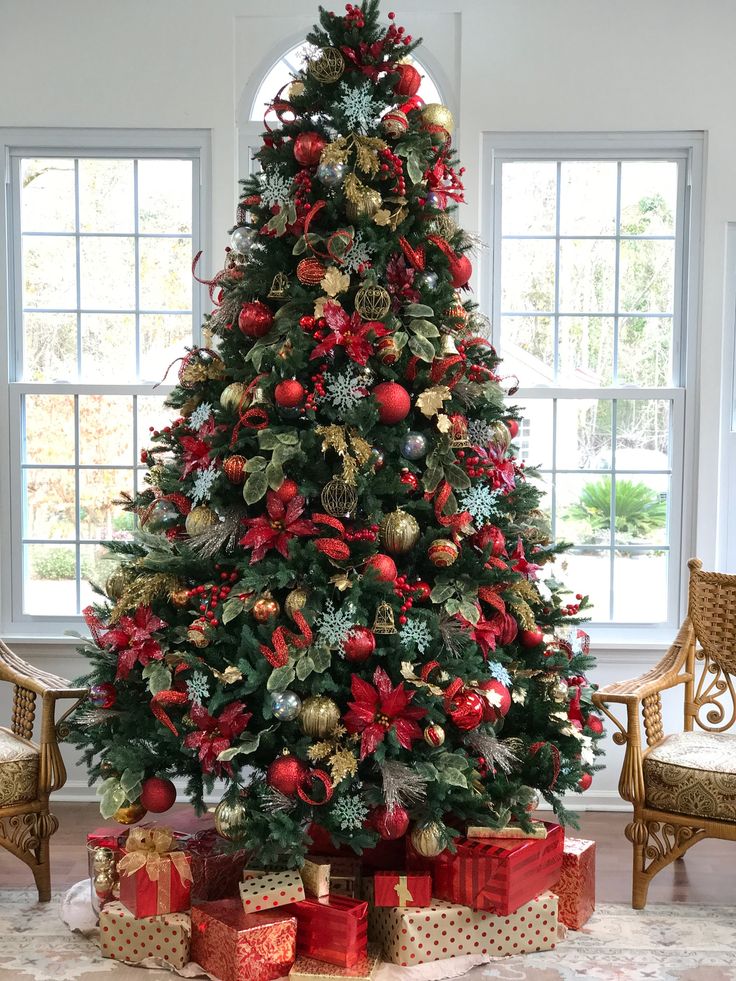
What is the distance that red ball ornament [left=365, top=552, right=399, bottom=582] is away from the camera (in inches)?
99.1

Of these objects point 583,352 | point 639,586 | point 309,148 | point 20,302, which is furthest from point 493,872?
point 20,302

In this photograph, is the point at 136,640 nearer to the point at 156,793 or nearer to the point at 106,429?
the point at 156,793

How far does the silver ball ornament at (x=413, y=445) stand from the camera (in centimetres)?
260

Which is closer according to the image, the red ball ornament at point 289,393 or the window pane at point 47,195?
the red ball ornament at point 289,393

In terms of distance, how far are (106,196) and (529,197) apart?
64.9 inches

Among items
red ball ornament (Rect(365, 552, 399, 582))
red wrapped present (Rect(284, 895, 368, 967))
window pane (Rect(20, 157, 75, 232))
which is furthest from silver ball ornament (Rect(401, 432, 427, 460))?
window pane (Rect(20, 157, 75, 232))

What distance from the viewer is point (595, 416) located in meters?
3.91

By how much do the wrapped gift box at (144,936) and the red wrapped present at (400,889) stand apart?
496mm

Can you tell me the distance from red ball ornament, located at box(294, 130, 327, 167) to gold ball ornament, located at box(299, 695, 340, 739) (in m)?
1.39

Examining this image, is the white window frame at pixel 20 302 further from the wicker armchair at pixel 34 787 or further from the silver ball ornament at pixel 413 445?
the silver ball ornament at pixel 413 445

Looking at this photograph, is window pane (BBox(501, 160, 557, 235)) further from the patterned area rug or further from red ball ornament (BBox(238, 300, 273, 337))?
the patterned area rug

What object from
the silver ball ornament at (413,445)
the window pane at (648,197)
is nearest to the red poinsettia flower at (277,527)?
the silver ball ornament at (413,445)

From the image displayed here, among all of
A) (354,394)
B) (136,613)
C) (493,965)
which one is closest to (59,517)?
(136,613)

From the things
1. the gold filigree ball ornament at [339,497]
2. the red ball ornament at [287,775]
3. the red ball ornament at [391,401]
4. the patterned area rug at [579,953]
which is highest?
the red ball ornament at [391,401]
